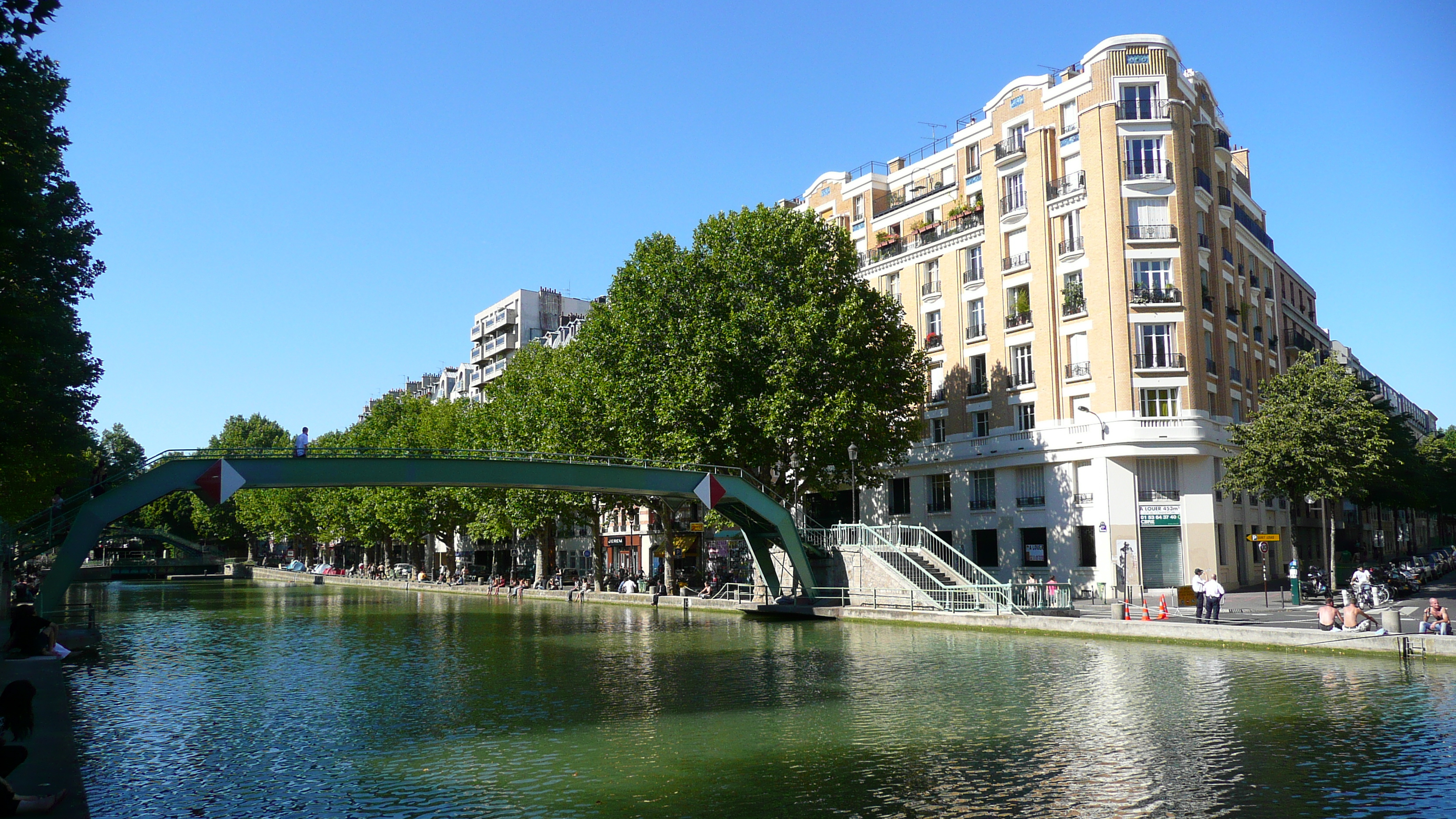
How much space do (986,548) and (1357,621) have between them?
25746 millimetres

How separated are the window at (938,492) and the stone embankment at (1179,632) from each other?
15.0 metres

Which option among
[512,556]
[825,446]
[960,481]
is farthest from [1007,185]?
[512,556]

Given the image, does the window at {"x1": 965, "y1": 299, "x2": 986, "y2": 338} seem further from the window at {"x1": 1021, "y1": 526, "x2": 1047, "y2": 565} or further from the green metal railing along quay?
the green metal railing along quay

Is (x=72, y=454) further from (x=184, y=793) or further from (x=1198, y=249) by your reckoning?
(x=1198, y=249)

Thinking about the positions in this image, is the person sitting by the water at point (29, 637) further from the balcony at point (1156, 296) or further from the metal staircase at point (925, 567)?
the balcony at point (1156, 296)

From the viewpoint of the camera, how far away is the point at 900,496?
55906 mm

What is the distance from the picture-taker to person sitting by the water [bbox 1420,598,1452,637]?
23.5 metres

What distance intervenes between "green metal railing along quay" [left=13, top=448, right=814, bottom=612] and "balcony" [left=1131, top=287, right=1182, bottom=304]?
18.9m

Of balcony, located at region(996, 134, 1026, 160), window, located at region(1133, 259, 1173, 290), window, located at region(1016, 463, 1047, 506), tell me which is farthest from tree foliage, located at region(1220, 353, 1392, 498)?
balcony, located at region(996, 134, 1026, 160)

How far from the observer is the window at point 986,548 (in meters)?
50.1

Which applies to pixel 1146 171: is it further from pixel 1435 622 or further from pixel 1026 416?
pixel 1435 622

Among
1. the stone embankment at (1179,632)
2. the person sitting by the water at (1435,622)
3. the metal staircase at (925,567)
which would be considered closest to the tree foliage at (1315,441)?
the stone embankment at (1179,632)

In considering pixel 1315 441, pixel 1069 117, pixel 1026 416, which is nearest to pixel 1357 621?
pixel 1315 441

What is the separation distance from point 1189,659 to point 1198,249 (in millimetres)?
28568
